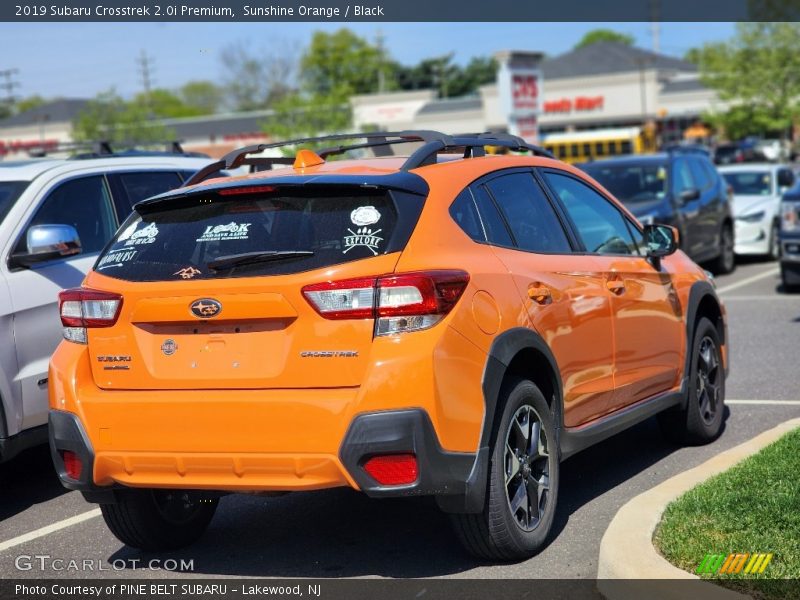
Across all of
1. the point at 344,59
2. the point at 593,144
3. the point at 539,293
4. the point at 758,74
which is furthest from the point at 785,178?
the point at 344,59

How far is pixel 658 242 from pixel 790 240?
9215mm

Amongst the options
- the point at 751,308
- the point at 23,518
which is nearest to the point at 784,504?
the point at 23,518

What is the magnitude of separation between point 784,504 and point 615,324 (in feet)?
4.23

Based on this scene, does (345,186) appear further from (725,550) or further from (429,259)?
(725,550)

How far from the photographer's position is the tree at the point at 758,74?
59781mm

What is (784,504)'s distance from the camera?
18.0 feet

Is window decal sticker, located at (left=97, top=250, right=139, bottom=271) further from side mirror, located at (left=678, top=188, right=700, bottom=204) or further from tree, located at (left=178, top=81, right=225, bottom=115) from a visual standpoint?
tree, located at (left=178, top=81, right=225, bottom=115)

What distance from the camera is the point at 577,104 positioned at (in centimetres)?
8338

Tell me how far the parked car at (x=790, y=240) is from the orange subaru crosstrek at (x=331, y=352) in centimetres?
1039

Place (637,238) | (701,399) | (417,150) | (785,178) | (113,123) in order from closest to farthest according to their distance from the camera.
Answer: (417,150) < (637,238) < (701,399) < (785,178) < (113,123)

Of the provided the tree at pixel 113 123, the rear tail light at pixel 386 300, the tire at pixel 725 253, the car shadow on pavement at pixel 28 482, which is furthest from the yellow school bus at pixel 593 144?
the rear tail light at pixel 386 300

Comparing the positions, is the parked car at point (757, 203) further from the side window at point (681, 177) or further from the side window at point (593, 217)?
the side window at point (593, 217)

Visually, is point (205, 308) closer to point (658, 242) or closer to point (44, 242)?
point (44, 242)

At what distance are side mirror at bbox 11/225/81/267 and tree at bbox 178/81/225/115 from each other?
5740 inches
